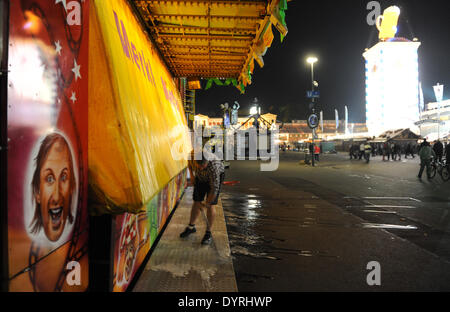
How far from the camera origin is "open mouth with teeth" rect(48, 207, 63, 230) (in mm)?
1901

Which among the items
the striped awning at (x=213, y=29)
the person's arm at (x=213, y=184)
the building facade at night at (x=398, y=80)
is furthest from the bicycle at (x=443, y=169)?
the building facade at night at (x=398, y=80)

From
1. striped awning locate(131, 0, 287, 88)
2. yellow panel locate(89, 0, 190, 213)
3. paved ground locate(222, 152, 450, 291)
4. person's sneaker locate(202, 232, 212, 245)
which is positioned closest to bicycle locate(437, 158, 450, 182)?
paved ground locate(222, 152, 450, 291)

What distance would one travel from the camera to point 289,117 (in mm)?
129250

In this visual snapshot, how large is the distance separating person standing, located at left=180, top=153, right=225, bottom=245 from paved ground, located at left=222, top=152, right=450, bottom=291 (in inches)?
30.4

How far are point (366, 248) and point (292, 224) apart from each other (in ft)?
5.53

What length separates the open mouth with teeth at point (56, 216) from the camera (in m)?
1.90

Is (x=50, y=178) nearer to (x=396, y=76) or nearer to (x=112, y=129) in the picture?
(x=112, y=129)

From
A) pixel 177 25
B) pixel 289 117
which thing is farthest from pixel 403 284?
pixel 289 117

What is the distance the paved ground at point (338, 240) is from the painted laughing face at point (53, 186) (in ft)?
6.92

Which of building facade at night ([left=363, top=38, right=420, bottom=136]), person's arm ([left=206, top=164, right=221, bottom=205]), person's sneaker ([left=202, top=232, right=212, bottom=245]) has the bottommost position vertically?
person's sneaker ([left=202, top=232, right=212, bottom=245])

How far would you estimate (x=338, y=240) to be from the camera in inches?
193

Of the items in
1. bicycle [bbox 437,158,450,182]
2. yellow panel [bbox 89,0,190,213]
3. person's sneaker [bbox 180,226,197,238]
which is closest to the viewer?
yellow panel [bbox 89,0,190,213]

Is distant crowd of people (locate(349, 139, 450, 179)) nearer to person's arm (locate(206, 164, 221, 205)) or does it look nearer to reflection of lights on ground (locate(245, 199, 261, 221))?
reflection of lights on ground (locate(245, 199, 261, 221))

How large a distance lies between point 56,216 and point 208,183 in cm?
295
